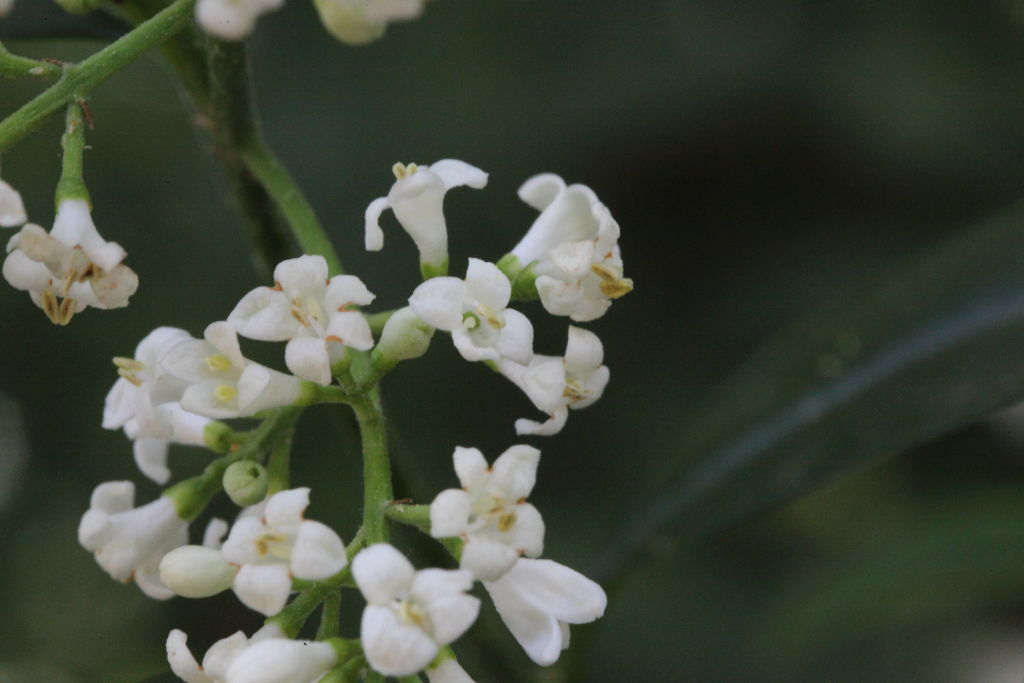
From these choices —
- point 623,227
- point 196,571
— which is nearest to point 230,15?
point 196,571

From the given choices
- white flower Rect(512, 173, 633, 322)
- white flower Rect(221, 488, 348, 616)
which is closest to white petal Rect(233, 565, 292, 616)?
white flower Rect(221, 488, 348, 616)

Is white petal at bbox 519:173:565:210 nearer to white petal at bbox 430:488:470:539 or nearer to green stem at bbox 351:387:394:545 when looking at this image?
green stem at bbox 351:387:394:545

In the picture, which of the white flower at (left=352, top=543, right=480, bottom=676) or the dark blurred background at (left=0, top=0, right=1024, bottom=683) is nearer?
the white flower at (left=352, top=543, right=480, bottom=676)

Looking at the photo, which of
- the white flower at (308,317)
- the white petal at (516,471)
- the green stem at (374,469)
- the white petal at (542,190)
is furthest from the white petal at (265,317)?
the white petal at (542,190)

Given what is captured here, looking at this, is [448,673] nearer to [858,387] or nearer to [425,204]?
[425,204]

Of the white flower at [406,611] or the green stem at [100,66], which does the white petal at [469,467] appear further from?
the green stem at [100,66]
